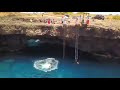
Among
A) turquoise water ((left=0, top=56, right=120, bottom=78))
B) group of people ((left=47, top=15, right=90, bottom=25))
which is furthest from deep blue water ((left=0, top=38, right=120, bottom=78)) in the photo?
group of people ((left=47, top=15, right=90, bottom=25))

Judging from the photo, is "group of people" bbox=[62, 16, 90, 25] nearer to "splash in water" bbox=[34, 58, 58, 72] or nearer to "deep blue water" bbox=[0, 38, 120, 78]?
"deep blue water" bbox=[0, 38, 120, 78]

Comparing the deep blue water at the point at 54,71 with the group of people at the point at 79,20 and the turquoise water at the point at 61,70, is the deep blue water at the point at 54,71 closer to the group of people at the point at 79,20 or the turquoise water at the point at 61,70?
the turquoise water at the point at 61,70

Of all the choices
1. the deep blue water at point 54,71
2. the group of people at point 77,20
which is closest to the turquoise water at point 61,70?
the deep blue water at point 54,71

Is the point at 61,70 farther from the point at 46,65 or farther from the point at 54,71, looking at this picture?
the point at 46,65

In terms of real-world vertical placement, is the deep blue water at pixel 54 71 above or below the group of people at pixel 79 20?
below

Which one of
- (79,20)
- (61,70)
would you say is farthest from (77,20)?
(61,70)
